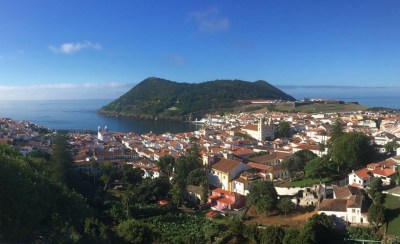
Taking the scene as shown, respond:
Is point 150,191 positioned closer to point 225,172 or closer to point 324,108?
point 225,172

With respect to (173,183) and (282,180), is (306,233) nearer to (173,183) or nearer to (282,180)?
(282,180)

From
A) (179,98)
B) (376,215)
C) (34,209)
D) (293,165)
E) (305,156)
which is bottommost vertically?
(376,215)

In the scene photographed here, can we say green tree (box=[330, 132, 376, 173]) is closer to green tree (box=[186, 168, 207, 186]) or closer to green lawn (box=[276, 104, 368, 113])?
green tree (box=[186, 168, 207, 186])

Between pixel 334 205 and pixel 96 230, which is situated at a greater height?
pixel 334 205

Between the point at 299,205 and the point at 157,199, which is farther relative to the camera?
the point at 157,199

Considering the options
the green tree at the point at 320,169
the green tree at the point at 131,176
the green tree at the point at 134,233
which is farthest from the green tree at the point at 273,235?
the green tree at the point at 131,176

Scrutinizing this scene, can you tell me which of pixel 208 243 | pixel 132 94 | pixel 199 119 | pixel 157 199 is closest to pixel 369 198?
pixel 208 243

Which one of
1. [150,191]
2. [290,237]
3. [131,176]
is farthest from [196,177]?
[290,237]
